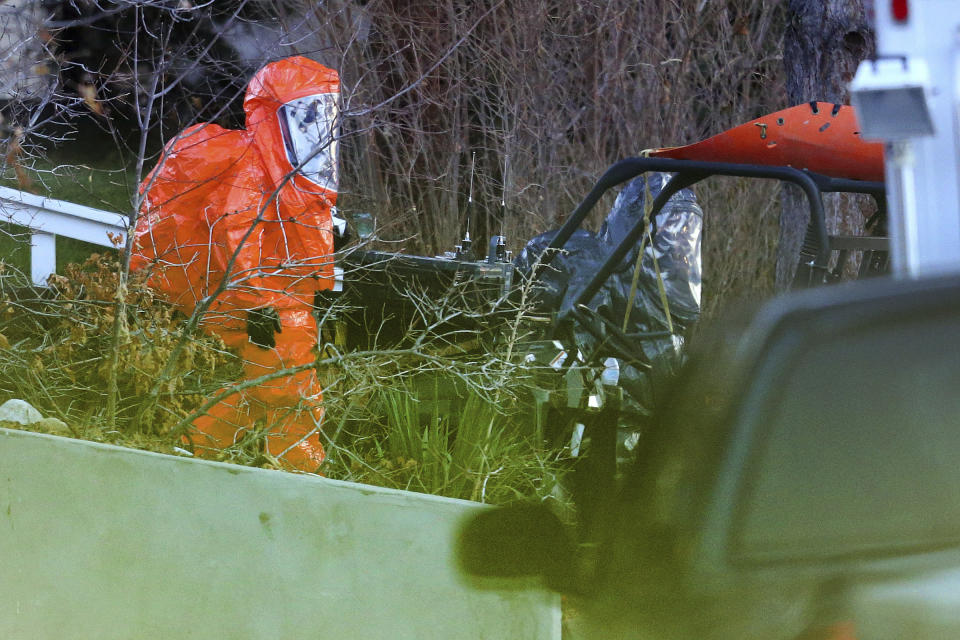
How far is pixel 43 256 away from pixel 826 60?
5049 millimetres

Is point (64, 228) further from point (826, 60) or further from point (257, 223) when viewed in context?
point (826, 60)

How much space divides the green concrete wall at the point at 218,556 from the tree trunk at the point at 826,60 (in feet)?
13.0

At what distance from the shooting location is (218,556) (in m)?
3.22

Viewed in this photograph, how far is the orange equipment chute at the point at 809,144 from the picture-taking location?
11.4 ft

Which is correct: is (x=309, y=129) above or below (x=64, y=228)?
above

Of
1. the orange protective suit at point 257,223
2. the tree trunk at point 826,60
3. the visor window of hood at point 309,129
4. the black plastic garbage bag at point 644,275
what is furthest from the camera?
the tree trunk at point 826,60

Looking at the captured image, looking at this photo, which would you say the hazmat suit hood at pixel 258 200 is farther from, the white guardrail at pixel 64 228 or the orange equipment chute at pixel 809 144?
the orange equipment chute at pixel 809 144

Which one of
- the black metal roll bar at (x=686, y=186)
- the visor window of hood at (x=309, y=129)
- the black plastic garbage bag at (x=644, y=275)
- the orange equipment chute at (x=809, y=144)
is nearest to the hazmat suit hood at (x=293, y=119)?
the visor window of hood at (x=309, y=129)

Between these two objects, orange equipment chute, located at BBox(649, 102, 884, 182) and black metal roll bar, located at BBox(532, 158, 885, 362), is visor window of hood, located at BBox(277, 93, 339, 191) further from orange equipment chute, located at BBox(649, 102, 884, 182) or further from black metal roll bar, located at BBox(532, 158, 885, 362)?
orange equipment chute, located at BBox(649, 102, 884, 182)

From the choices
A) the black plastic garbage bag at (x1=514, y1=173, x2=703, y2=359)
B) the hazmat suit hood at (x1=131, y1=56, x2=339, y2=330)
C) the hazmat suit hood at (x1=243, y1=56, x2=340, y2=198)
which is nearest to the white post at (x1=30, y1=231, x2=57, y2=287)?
the hazmat suit hood at (x1=131, y1=56, x2=339, y2=330)

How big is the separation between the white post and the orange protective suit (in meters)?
2.07

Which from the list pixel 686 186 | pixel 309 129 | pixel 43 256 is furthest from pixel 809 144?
pixel 43 256

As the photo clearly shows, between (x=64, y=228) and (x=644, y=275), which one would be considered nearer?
(x=644, y=275)

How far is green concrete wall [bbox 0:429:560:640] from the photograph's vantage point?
3074mm
